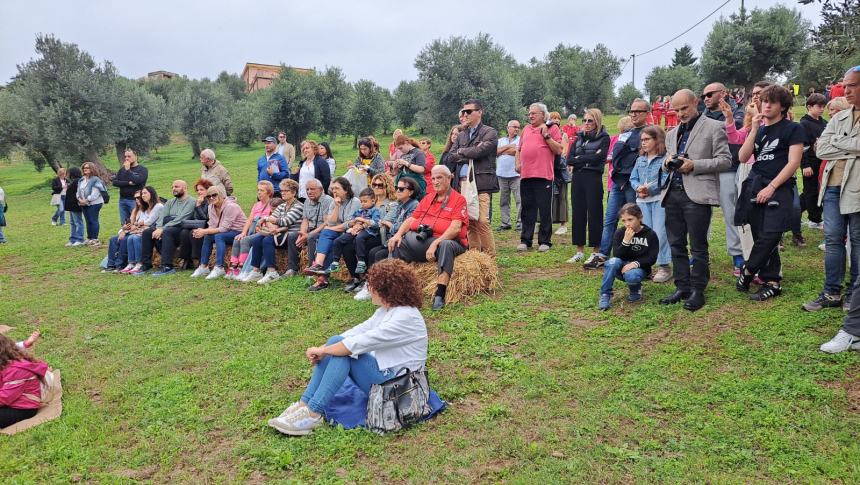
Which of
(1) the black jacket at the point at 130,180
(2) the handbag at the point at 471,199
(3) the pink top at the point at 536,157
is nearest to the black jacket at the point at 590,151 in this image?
(3) the pink top at the point at 536,157

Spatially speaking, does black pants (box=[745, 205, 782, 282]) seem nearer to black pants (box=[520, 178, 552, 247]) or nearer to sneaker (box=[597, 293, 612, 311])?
sneaker (box=[597, 293, 612, 311])

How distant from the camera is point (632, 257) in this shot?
604 cm

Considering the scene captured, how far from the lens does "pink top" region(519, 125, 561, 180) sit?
26.6ft

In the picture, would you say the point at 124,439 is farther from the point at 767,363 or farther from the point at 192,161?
the point at 192,161

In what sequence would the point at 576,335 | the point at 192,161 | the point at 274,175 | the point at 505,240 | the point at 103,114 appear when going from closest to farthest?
1. the point at 576,335
2. the point at 505,240
3. the point at 274,175
4. the point at 103,114
5. the point at 192,161

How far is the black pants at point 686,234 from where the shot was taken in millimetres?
5539

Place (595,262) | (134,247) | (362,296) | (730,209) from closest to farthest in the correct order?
(730,209), (362,296), (595,262), (134,247)

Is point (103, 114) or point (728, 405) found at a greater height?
point (103, 114)

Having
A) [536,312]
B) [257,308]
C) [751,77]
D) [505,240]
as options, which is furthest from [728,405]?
[751,77]

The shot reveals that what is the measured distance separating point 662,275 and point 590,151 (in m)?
1.95

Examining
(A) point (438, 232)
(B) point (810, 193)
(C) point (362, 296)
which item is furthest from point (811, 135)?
(C) point (362, 296)

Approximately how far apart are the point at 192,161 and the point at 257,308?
1377 inches

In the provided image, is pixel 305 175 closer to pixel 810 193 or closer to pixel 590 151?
pixel 590 151

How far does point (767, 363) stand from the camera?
14.4 ft
